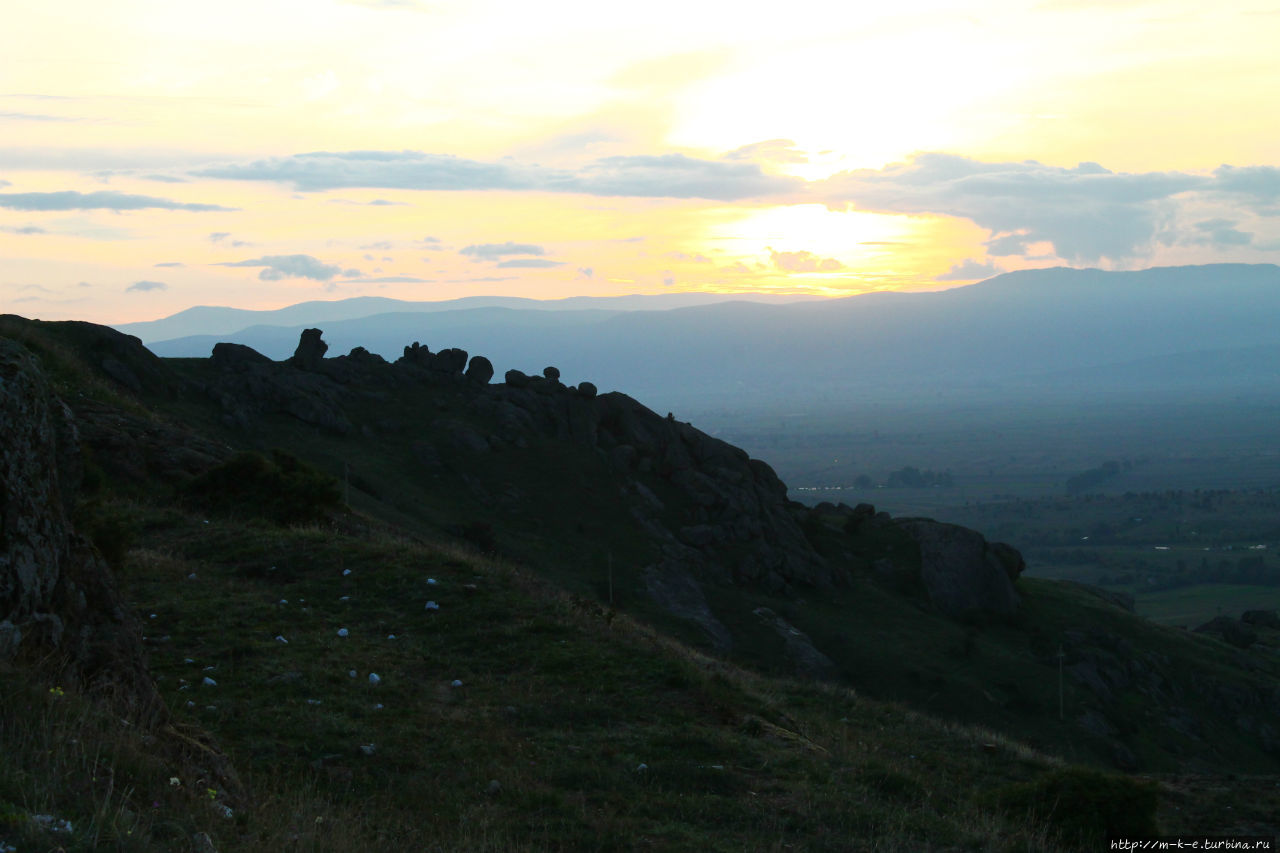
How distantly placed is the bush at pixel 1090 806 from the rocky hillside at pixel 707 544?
2325 centimetres

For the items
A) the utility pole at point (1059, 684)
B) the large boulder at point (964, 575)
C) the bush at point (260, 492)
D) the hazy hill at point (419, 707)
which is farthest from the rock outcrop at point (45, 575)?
the large boulder at point (964, 575)

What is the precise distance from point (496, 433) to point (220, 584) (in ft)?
120

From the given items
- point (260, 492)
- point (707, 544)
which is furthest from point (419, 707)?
point (707, 544)

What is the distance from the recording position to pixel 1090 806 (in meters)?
10.5

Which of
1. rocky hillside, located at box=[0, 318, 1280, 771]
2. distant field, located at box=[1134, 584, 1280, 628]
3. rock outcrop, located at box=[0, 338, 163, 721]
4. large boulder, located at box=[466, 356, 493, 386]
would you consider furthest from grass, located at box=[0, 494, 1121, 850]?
distant field, located at box=[1134, 584, 1280, 628]

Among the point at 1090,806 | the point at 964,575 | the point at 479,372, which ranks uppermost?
the point at 479,372

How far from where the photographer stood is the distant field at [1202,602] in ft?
314

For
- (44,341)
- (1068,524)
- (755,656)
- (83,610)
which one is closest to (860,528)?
(755,656)

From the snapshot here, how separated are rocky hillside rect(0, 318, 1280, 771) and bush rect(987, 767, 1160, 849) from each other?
23.2 m

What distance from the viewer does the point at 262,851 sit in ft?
20.1

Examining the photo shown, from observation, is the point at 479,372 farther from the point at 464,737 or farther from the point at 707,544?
the point at 464,737

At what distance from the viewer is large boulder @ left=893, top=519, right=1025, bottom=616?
48.2 meters

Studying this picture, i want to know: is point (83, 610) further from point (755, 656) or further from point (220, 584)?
point (755, 656)

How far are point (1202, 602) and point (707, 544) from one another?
265 feet
